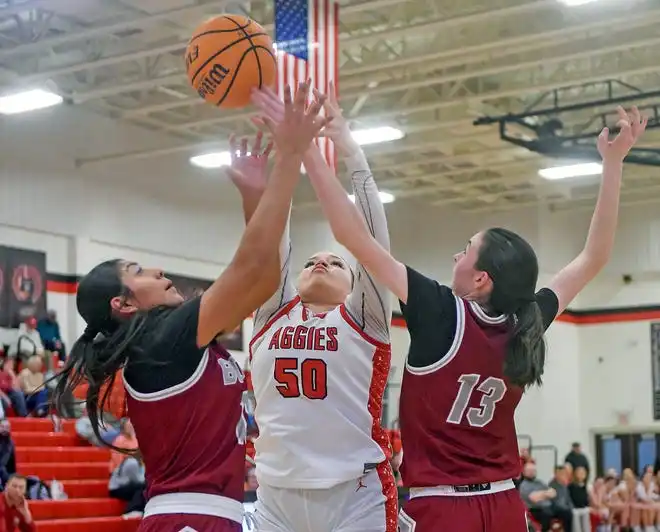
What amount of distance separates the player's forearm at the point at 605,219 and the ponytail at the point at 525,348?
26.4 inches

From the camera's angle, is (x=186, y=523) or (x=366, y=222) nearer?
(x=186, y=523)

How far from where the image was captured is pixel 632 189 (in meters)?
24.6

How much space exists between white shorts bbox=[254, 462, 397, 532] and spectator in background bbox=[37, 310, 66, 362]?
14.0 m

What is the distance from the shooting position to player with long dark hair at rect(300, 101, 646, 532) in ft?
12.5

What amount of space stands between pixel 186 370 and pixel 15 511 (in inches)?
337

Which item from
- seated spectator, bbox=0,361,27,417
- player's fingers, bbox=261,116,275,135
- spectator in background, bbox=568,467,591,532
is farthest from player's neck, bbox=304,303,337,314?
spectator in background, bbox=568,467,591,532

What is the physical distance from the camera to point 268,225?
10.6 ft

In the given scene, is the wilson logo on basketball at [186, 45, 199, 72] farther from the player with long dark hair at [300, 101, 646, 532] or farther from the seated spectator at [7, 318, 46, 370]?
the seated spectator at [7, 318, 46, 370]

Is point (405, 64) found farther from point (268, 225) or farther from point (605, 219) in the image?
point (268, 225)

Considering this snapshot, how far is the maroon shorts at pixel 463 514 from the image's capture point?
12.3 ft

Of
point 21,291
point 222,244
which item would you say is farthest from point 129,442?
point 222,244

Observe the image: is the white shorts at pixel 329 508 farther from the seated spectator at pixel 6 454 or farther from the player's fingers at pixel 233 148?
the seated spectator at pixel 6 454

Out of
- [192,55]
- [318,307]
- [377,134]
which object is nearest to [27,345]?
[377,134]

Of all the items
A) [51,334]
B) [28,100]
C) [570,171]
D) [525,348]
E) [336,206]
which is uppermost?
[28,100]
